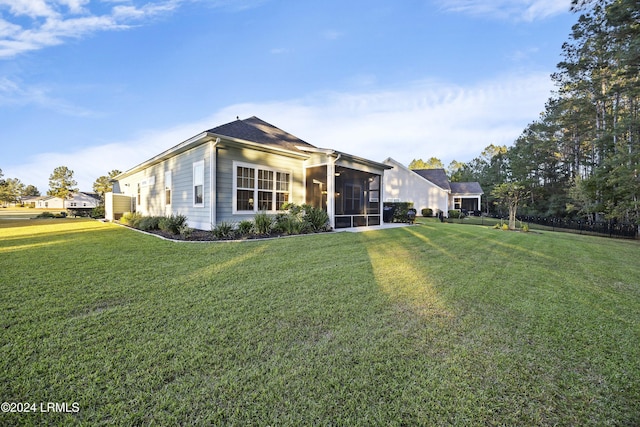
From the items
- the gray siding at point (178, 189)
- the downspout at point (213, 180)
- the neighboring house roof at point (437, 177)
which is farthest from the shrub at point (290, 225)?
the neighboring house roof at point (437, 177)

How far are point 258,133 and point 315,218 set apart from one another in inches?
186

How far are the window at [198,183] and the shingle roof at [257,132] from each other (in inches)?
53.5

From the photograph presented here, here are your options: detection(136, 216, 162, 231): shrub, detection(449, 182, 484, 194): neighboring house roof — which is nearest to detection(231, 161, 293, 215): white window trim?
detection(136, 216, 162, 231): shrub

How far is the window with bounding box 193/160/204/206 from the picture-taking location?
9.35m

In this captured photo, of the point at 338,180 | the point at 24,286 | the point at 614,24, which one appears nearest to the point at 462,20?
the point at 614,24

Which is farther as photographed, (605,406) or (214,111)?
(214,111)

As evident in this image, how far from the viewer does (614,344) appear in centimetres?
242

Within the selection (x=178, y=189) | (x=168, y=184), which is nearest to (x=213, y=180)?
(x=178, y=189)

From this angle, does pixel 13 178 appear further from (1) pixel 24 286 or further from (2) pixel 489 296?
(2) pixel 489 296

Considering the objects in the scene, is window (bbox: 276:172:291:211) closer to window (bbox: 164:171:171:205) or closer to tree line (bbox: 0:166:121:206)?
window (bbox: 164:171:171:205)

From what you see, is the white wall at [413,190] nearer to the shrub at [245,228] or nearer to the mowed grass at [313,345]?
the shrub at [245,228]

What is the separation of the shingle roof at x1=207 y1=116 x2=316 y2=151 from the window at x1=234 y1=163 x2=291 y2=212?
115cm

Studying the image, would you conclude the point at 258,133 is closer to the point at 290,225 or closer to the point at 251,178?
the point at 251,178

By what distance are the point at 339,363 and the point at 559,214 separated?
33.8 metres
